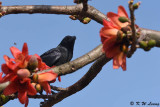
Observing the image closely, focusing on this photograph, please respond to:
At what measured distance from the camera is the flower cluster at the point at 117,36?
178 centimetres

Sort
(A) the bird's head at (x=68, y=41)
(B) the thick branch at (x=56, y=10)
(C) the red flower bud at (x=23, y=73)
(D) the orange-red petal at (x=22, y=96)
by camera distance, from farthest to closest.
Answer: (A) the bird's head at (x=68, y=41)
(B) the thick branch at (x=56, y=10)
(D) the orange-red petal at (x=22, y=96)
(C) the red flower bud at (x=23, y=73)

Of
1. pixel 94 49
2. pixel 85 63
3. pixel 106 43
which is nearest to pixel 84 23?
pixel 94 49

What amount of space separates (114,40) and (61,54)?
13.1ft

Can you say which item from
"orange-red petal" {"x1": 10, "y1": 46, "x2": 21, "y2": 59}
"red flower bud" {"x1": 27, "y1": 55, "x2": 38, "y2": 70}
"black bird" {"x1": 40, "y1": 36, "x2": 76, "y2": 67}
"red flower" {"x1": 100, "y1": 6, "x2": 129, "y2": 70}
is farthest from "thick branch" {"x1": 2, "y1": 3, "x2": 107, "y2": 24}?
"black bird" {"x1": 40, "y1": 36, "x2": 76, "y2": 67}

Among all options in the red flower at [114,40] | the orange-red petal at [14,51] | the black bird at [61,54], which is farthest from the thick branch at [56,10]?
the black bird at [61,54]

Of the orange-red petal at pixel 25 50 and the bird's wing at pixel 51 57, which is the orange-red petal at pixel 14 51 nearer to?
the orange-red petal at pixel 25 50

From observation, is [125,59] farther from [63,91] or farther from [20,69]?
[63,91]

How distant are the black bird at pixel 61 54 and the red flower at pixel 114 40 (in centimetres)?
347

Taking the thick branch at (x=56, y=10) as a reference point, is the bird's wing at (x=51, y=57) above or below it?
below

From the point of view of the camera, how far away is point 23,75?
1.92 metres

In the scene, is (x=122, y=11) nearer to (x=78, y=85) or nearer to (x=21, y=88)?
(x=21, y=88)

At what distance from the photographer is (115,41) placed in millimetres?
1807

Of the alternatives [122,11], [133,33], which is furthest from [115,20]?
[133,33]

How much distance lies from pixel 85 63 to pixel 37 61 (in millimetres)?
530
